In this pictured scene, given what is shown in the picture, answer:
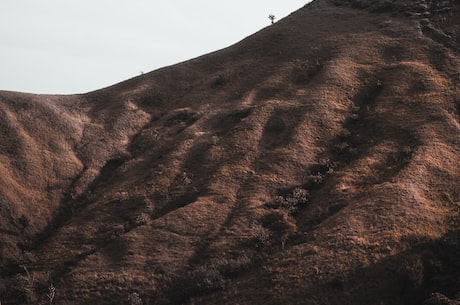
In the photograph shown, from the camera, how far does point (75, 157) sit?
4328 centimetres

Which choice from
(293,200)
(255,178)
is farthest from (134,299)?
(255,178)

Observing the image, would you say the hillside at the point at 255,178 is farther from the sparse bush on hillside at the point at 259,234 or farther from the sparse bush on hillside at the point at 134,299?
the sparse bush on hillside at the point at 134,299

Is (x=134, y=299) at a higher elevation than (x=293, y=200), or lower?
higher

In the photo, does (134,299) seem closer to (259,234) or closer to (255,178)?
(259,234)

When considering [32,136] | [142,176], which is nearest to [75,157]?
[32,136]

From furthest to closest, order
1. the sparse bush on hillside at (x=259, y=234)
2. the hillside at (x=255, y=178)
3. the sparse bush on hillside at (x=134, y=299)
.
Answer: the sparse bush on hillside at (x=259, y=234) → the hillside at (x=255, y=178) → the sparse bush on hillside at (x=134, y=299)

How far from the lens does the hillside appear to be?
24.7 meters

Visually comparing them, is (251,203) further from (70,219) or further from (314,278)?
(70,219)

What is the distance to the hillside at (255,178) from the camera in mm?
24672

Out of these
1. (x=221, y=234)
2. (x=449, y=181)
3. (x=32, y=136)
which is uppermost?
(x=32, y=136)

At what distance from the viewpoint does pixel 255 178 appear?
3500 cm

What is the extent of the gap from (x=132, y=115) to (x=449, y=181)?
1296 inches

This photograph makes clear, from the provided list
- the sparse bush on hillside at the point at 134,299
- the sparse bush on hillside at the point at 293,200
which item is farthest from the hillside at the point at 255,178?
the sparse bush on hillside at the point at 134,299

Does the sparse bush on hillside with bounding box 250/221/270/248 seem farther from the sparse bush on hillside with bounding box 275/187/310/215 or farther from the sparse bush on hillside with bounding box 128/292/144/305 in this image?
the sparse bush on hillside with bounding box 128/292/144/305
